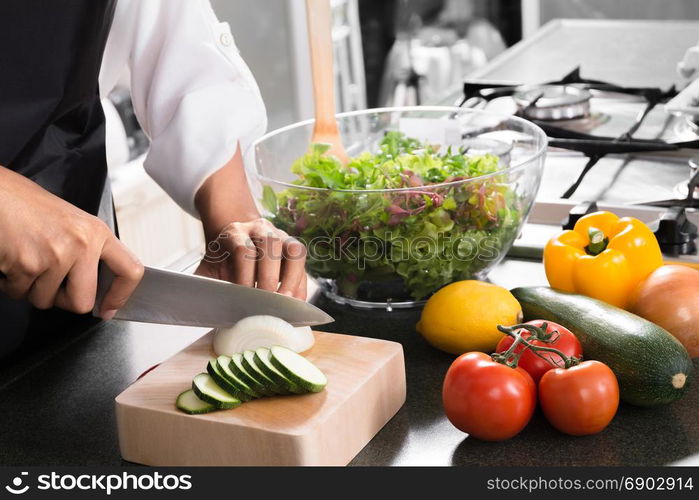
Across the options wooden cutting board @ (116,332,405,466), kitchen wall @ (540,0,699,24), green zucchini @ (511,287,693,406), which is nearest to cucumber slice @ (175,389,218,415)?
wooden cutting board @ (116,332,405,466)

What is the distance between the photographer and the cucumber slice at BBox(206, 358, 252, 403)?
775 mm

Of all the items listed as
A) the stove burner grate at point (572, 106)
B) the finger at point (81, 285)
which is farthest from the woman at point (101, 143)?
the stove burner grate at point (572, 106)

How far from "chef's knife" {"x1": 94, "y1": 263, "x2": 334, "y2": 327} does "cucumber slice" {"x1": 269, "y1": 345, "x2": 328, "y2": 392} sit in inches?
3.4

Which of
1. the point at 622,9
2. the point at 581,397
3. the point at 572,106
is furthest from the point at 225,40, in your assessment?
the point at 622,9

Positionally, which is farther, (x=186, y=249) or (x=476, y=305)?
(x=186, y=249)

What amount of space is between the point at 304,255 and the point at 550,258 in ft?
0.89

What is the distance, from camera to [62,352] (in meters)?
1.04

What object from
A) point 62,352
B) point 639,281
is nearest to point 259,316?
point 62,352

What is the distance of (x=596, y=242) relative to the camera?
0.99 metres

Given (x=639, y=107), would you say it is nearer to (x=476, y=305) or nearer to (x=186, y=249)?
(x=476, y=305)

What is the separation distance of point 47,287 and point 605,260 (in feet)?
1.85

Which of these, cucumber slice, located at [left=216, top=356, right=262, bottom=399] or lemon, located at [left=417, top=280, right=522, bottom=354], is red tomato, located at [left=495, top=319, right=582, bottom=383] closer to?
lemon, located at [left=417, top=280, right=522, bottom=354]

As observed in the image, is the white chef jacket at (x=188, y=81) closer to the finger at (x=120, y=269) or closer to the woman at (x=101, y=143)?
the woman at (x=101, y=143)

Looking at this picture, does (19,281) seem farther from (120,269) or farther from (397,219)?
(397,219)
